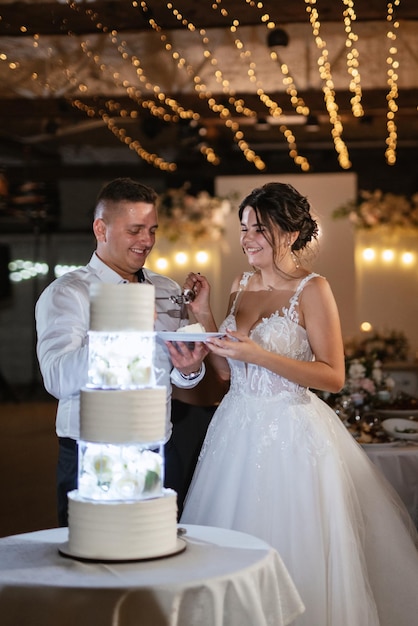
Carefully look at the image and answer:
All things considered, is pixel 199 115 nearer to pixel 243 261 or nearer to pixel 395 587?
pixel 243 261

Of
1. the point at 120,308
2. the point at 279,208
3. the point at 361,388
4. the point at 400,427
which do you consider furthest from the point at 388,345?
the point at 120,308

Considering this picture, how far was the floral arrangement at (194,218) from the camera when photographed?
1237 centimetres

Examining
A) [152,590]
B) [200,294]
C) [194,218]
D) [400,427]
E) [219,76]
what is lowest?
[152,590]

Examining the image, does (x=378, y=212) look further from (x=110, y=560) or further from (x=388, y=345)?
(x=110, y=560)

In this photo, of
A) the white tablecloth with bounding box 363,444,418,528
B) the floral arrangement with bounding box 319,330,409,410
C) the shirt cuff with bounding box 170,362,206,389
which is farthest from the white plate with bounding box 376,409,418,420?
the shirt cuff with bounding box 170,362,206,389

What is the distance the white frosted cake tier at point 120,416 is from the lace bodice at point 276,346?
47.4 inches

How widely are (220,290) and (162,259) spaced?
83 cm

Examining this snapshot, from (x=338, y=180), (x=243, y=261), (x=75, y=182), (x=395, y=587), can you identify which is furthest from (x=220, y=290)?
(x=395, y=587)

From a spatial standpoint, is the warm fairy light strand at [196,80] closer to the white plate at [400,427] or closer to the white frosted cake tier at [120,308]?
the white plate at [400,427]

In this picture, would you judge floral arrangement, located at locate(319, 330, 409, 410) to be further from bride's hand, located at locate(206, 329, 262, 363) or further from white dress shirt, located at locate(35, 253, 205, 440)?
bride's hand, located at locate(206, 329, 262, 363)

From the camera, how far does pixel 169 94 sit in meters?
10.1

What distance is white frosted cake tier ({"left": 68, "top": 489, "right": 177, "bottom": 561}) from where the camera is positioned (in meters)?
2.28

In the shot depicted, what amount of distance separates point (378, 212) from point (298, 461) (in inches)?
358

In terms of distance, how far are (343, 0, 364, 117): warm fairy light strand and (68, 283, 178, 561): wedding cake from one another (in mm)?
5611
